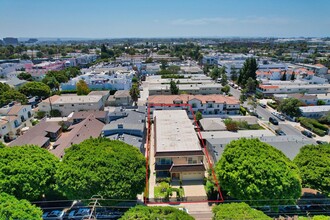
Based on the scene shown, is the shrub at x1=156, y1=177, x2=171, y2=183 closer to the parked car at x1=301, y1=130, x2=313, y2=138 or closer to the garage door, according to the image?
the garage door

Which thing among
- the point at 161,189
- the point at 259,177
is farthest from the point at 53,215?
the point at 259,177

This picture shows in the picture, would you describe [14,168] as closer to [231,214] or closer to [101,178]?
[101,178]

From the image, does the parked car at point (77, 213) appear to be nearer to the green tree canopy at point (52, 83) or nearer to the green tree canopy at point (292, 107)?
the green tree canopy at point (292, 107)

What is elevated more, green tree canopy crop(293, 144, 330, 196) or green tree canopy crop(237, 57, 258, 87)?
green tree canopy crop(237, 57, 258, 87)

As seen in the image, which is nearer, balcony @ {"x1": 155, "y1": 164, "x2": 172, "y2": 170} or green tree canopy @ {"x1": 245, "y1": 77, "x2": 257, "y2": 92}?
balcony @ {"x1": 155, "y1": 164, "x2": 172, "y2": 170}

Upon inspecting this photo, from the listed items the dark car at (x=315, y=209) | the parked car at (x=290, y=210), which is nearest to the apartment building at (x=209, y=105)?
the dark car at (x=315, y=209)

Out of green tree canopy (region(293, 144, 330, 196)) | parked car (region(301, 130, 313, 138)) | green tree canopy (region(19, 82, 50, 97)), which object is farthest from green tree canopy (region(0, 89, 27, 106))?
parked car (region(301, 130, 313, 138))
